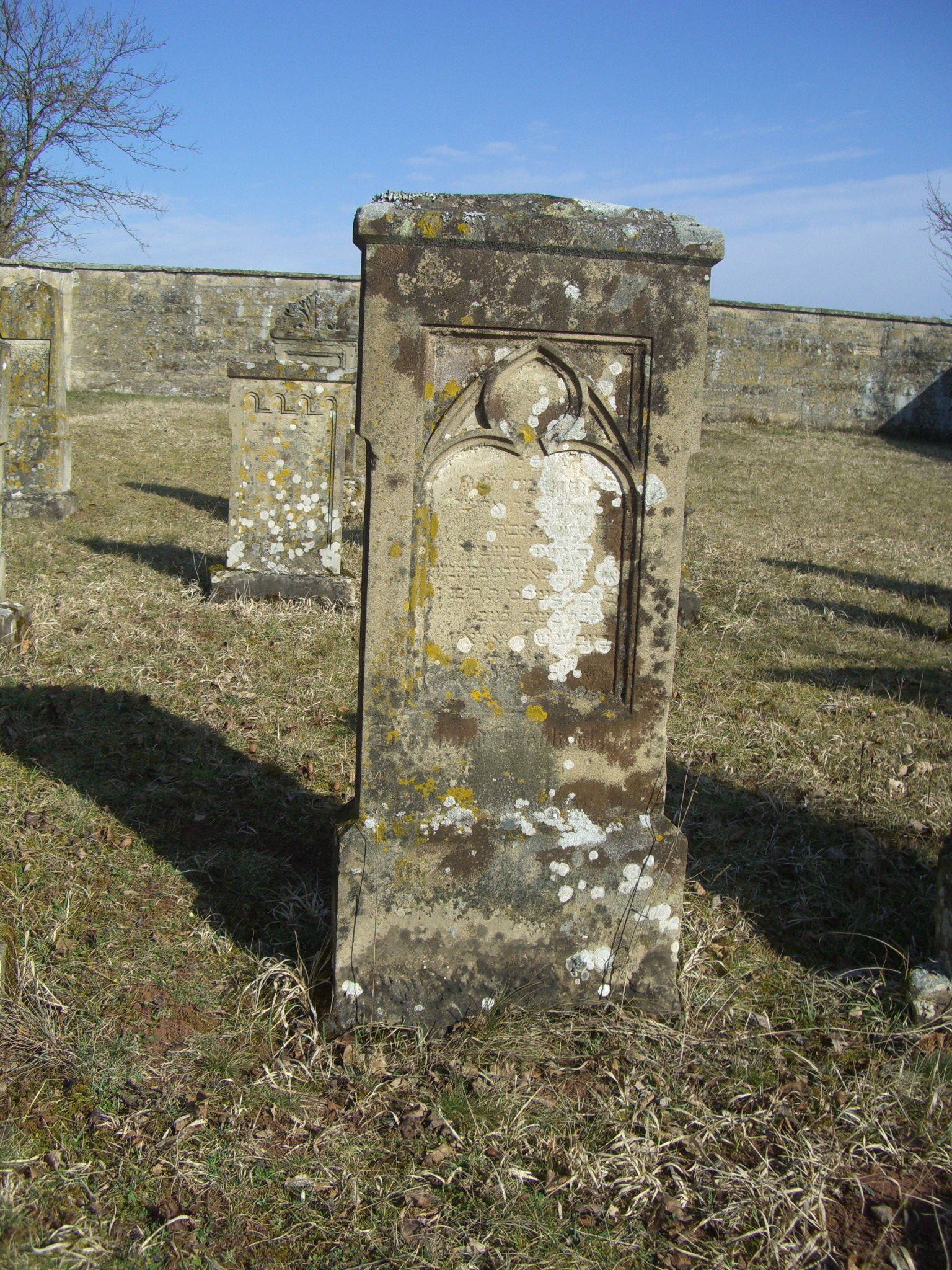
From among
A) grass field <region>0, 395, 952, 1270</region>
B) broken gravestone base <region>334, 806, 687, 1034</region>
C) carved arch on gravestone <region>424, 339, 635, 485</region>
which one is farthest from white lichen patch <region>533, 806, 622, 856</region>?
carved arch on gravestone <region>424, 339, 635, 485</region>

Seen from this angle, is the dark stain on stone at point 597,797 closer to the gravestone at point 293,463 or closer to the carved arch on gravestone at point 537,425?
the carved arch on gravestone at point 537,425

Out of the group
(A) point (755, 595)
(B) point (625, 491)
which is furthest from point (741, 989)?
(A) point (755, 595)

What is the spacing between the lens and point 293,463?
26.0 feet

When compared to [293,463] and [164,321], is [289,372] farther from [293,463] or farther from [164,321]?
[164,321]

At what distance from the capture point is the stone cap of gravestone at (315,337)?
7.80 meters

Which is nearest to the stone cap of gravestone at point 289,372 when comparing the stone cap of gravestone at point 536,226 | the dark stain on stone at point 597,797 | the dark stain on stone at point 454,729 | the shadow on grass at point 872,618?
the shadow on grass at point 872,618

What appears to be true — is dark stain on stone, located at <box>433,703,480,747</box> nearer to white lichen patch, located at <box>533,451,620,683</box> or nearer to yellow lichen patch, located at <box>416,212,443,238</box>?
white lichen patch, located at <box>533,451,620,683</box>

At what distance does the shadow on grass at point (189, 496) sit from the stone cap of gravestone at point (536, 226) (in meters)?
8.46

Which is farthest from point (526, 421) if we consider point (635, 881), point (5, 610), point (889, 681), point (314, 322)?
point (314, 322)

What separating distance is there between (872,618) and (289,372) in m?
5.43

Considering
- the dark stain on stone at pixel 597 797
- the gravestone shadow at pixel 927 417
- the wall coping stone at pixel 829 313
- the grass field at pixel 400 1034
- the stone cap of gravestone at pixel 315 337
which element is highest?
the wall coping stone at pixel 829 313

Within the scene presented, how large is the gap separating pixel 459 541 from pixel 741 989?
73.8 inches

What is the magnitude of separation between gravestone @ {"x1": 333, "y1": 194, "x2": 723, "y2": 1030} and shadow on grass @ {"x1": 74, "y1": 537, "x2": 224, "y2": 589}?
5.48 metres

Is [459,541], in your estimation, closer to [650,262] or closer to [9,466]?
[650,262]
